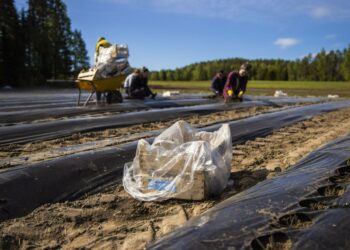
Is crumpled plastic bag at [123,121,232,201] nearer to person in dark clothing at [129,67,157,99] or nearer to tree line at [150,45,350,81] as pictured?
person in dark clothing at [129,67,157,99]

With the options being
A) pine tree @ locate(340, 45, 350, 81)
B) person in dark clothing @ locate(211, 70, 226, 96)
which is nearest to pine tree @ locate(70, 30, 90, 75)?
person in dark clothing @ locate(211, 70, 226, 96)

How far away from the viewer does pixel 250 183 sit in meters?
3.63

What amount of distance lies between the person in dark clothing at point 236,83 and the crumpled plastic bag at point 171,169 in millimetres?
7989

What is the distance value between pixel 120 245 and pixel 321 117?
343 inches

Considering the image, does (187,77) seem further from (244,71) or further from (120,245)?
(120,245)

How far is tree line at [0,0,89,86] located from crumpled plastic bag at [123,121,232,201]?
93.9 ft

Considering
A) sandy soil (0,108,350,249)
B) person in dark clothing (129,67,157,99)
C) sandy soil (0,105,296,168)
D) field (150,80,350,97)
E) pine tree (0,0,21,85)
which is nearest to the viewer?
sandy soil (0,108,350,249)

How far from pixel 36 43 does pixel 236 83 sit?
25870 millimetres

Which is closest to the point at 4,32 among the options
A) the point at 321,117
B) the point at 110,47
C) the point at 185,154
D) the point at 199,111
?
the point at 110,47

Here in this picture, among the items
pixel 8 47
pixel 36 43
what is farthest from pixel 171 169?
pixel 36 43

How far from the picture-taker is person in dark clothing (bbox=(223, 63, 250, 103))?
11016 millimetres

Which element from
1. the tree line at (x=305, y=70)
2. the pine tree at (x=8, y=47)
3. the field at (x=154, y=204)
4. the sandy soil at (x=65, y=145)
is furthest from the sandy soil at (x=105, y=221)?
the tree line at (x=305, y=70)

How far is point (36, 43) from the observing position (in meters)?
31.8

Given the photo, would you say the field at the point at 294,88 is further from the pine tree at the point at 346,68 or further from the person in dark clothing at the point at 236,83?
the pine tree at the point at 346,68
